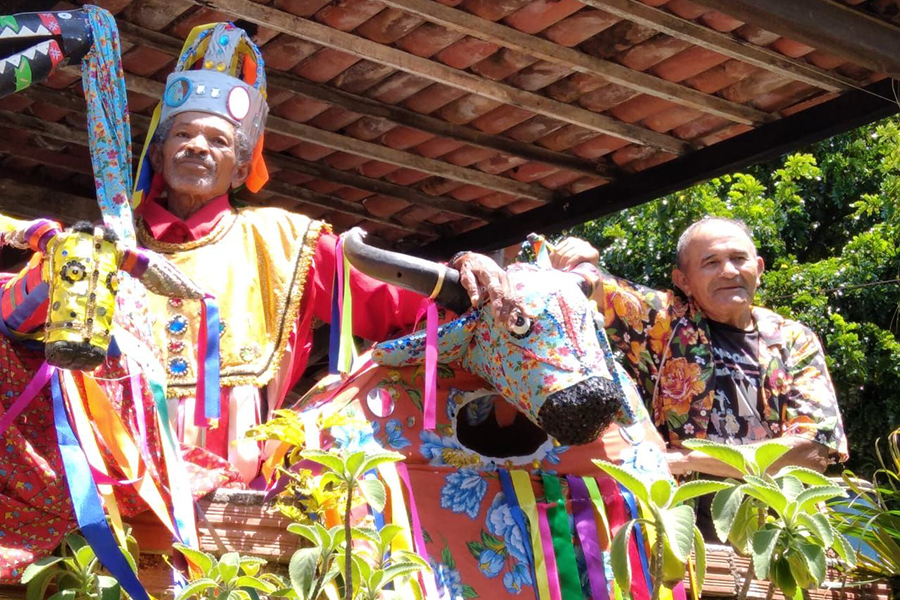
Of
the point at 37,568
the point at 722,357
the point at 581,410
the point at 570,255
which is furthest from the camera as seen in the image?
the point at 722,357

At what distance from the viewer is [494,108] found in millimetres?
4590

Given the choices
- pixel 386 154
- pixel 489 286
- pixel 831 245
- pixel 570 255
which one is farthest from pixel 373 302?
pixel 831 245

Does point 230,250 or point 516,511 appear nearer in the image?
point 516,511

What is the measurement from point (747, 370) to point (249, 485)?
1.50 meters

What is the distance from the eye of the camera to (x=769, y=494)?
2025 millimetres

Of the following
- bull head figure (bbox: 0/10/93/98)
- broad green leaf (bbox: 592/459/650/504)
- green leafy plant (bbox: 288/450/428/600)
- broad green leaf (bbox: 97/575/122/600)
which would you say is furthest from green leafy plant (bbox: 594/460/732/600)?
bull head figure (bbox: 0/10/93/98)

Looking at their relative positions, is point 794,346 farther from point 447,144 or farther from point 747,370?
point 447,144

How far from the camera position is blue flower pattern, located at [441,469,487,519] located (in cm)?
330

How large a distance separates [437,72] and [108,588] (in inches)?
83.8

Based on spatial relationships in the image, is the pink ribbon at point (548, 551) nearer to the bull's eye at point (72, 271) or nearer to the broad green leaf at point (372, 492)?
the broad green leaf at point (372, 492)

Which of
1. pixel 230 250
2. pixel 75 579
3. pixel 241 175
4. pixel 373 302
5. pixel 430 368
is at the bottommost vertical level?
pixel 75 579

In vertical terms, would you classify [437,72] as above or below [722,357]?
above

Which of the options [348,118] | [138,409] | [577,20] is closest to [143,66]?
[348,118]

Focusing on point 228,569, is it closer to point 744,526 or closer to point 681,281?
point 744,526
